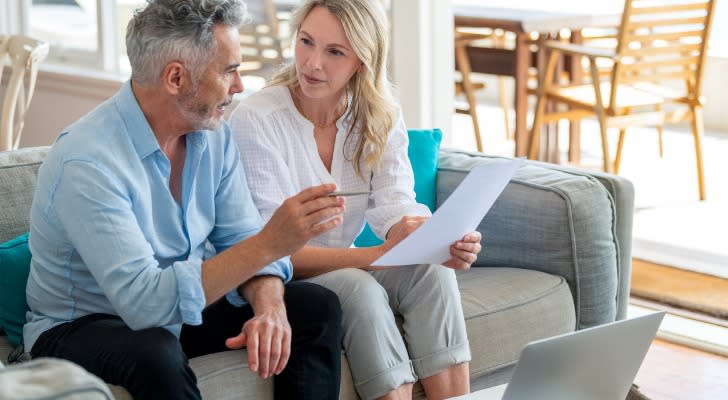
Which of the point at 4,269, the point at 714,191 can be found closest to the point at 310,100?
the point at 4,269

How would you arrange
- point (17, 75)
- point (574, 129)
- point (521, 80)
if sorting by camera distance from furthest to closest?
1. point (574, 129)
2. point (521, 80)
3. point (17, 75)

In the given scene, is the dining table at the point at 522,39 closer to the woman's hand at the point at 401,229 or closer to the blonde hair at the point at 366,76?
the blonde hair at the point at 366,76

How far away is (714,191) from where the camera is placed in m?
5.15

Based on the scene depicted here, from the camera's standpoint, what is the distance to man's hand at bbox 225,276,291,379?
1.91 meters

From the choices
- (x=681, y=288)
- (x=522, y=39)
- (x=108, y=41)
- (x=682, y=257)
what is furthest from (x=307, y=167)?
(x=522, y=39)

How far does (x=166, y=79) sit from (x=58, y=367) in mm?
960

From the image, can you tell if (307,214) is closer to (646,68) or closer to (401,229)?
(401,229)

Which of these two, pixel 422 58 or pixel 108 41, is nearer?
pixel 422 58

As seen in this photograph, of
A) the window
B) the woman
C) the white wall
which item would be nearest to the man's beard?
the woman

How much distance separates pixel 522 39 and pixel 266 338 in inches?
144

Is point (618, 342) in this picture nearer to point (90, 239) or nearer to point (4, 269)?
point (90, 239)

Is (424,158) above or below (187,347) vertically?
above

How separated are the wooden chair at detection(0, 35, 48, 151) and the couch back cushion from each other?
1.18 meters

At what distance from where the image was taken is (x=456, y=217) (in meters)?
2.03
